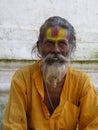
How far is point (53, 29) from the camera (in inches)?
142

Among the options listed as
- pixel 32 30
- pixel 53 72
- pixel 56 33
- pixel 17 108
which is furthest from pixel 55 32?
pixel 32 30

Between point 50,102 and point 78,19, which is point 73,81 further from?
point 78,19

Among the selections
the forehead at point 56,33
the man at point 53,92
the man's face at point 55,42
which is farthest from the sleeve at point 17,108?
the forehead at point 56,33

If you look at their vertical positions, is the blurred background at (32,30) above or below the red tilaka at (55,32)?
below

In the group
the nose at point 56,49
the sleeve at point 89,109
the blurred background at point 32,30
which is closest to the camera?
the nose at point 56,49

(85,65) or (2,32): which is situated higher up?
(2,32)

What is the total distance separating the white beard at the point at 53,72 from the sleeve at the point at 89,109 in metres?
0.24

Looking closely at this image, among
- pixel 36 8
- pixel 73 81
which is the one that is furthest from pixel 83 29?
pixel 73 81

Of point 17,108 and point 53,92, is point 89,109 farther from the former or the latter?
point 17,108

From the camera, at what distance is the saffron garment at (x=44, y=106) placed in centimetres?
362

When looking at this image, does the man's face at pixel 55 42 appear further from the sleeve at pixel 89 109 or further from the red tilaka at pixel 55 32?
the sleeve at pixel 89 109

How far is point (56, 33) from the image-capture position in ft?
11.8

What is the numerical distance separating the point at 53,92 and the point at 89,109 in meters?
0.33

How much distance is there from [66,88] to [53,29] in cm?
50
